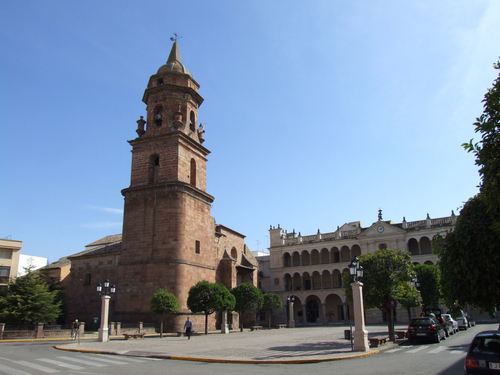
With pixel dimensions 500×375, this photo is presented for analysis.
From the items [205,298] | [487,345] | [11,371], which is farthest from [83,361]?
[205,298]

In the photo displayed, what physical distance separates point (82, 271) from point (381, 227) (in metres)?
35.2

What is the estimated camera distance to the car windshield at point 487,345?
9106 millimetres

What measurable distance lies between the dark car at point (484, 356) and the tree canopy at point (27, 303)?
106 feet

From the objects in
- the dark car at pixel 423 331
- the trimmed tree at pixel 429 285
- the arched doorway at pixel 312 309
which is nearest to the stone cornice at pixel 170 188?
the dark car at pixel 423 331

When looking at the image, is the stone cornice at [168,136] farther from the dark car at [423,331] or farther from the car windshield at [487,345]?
the car windshield at [487,345]

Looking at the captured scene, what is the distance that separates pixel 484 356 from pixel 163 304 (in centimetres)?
2205

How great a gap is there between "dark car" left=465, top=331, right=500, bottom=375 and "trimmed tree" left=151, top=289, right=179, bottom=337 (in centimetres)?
2159

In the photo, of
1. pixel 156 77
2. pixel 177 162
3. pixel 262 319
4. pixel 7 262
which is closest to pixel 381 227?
pixel 262 319

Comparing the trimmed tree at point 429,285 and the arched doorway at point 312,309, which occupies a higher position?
the trimmed tree at point 429,285

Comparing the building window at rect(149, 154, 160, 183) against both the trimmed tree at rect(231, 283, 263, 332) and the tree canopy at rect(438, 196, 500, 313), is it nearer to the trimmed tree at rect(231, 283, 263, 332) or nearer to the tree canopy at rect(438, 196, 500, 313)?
the trimmed tree at rect(231, 283, 263, 332)

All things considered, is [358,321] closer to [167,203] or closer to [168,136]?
[167,203]

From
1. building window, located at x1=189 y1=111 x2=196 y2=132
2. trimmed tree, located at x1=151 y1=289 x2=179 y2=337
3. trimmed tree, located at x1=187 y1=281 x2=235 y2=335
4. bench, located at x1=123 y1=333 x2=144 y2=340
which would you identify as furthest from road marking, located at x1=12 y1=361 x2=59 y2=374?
building window, located at x1=189 y1=111 x2=196 y2=132

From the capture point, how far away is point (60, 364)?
13.4 meters

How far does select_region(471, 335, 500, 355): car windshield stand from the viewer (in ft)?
29.9
